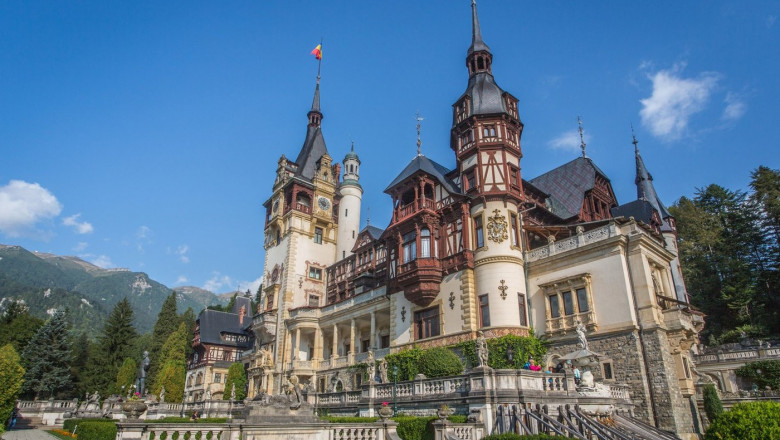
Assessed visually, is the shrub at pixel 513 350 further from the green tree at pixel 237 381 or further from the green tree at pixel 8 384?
the green tree at pixel 237 381

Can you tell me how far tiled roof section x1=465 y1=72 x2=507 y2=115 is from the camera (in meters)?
34.1

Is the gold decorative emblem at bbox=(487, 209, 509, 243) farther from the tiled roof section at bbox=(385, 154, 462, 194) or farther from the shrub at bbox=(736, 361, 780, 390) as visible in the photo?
the shrub at bbox=(736, 361, 780, 390)

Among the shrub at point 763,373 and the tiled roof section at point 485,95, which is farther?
the tiled roof section at point 485,95

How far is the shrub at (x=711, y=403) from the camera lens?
23.5 m

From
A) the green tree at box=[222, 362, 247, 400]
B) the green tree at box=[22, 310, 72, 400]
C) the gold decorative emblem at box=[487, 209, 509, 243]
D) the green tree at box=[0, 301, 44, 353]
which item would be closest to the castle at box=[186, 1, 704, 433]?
the gold decorative emblem at box=[487, 209, 509, 243]

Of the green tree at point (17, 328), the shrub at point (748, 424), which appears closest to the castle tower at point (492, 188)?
the shrub at point (748, 424)

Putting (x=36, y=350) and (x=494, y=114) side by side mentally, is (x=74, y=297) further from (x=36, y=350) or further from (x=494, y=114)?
(x=494, y=114)

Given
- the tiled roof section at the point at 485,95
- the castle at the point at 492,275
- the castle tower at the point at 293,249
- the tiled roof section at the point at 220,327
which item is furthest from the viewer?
the tiled roof section at the point at 220,327

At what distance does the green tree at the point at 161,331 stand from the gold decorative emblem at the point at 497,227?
55.6 metres

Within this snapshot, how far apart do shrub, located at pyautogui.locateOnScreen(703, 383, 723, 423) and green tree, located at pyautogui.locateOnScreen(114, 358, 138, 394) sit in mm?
60750

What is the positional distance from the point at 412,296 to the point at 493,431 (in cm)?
1616

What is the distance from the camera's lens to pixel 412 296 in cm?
3244

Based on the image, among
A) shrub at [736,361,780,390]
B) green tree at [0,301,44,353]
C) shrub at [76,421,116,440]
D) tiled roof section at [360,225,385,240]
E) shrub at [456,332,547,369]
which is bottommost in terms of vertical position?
shrub at [76,421,116,440]

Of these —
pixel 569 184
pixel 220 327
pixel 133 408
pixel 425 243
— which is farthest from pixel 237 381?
pixel 133 408
